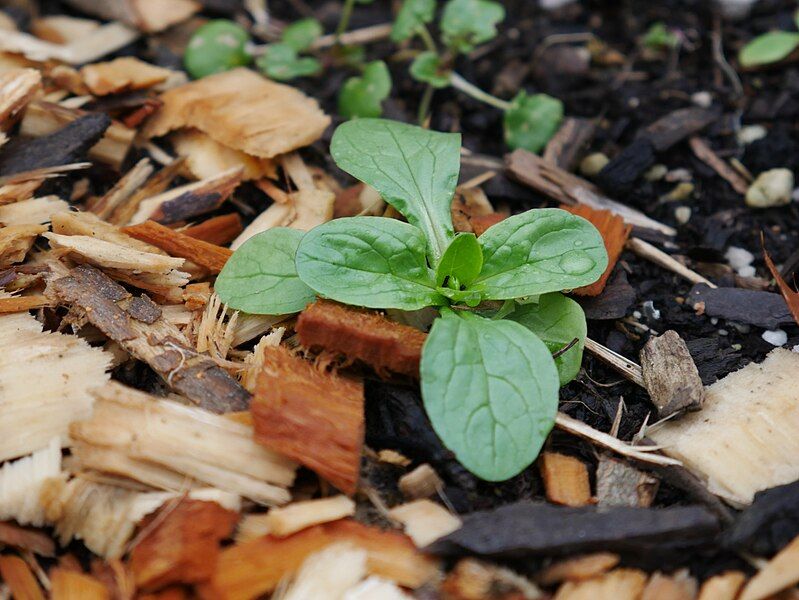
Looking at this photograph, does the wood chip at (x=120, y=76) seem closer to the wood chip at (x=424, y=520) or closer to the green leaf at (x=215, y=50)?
the green leaf at (x=215, y=50)

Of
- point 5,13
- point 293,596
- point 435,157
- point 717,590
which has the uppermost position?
point 5,13

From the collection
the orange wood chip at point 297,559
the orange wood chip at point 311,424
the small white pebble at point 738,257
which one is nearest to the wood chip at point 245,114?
the orange wood chip at point 311,424

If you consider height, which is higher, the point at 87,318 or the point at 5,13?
the point at 5,13

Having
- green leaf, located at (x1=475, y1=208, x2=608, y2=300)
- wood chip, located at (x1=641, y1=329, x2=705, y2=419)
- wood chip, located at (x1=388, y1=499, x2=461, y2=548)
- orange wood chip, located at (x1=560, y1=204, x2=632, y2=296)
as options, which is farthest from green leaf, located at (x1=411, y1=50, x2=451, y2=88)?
wood chip, located at (x1=388, y1=499, x2=461, y2=548)

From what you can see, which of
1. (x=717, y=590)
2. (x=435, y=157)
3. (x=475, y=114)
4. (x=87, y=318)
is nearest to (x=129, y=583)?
(x=87, y=318)

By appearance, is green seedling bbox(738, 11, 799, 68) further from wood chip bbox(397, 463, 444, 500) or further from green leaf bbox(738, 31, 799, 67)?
wood chip bbox(397, 463, 444, 500)

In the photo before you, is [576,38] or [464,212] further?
[576,38]

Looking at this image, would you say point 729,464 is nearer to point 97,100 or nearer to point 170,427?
point 170,427
